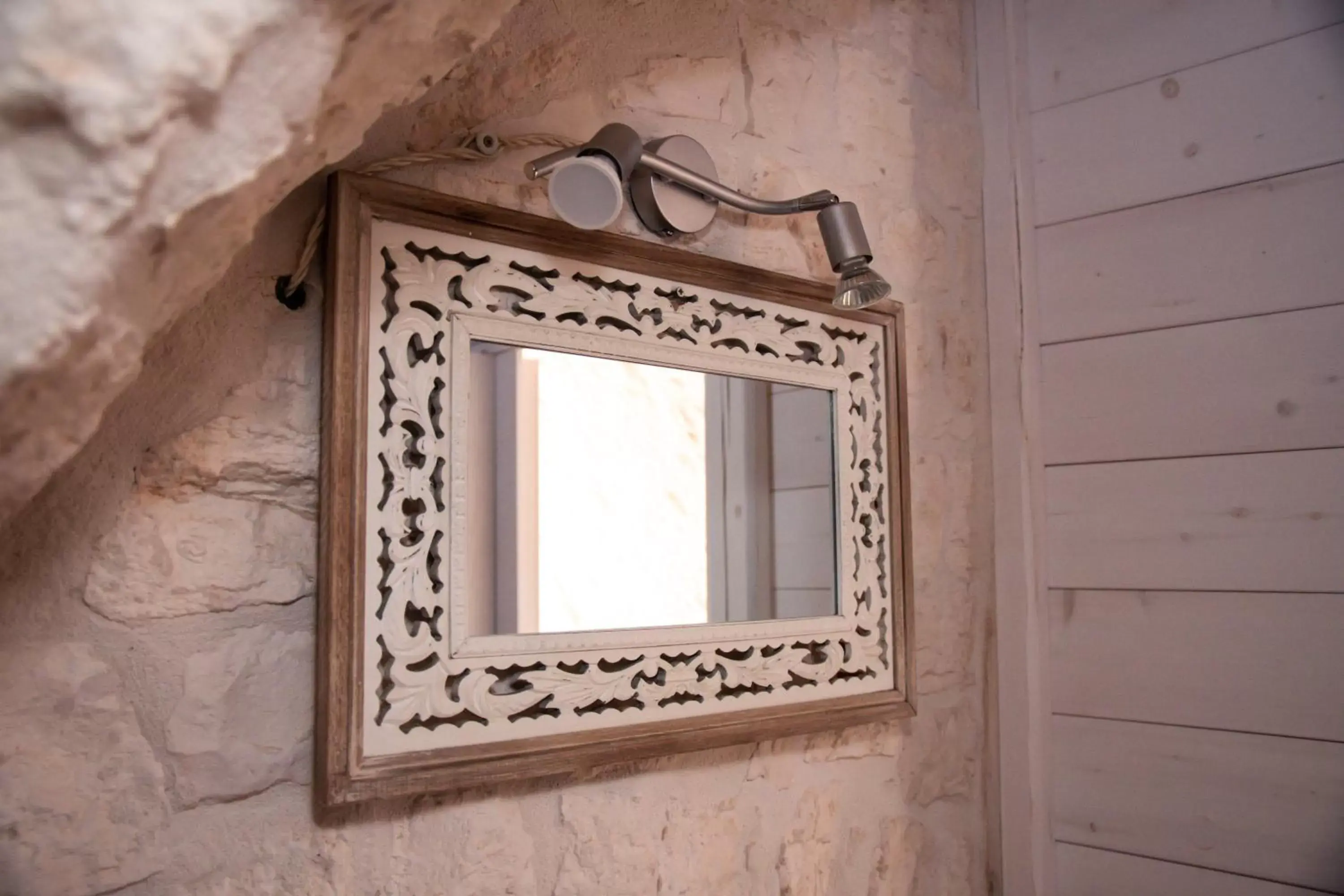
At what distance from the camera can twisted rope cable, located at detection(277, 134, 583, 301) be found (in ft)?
2.60

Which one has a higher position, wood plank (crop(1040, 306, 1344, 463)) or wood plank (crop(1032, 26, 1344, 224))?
wood plank (crop(1032, 26, 1344, 224))

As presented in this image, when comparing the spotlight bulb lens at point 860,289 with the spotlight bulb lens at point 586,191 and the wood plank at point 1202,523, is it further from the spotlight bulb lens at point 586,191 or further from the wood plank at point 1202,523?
the wood plank at point 1202,523

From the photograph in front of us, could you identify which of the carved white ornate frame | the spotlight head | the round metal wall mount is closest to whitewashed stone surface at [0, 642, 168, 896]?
the carved white ornate frame

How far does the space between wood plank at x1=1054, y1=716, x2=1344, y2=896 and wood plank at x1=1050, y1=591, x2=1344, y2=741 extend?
2 centimetres

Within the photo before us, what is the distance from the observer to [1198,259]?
1.28 metres

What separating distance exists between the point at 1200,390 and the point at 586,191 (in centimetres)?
86

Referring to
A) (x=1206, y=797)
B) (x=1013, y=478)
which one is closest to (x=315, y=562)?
(x=1013, y=478)

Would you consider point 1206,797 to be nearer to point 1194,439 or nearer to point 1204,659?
point 1204,659

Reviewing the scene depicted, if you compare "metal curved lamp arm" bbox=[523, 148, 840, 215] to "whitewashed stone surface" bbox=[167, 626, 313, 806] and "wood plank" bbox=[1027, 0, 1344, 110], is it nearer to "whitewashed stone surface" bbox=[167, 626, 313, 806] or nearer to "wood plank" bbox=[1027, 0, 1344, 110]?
"whitewashed stone surface" bbox=[167, 626, 313, 806]

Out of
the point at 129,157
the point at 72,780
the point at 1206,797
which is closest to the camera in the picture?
the point at 129,157

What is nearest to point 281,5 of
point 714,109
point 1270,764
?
point 714,109

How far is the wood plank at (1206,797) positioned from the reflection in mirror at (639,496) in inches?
19.1

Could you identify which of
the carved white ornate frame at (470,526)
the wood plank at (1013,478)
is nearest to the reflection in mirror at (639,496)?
the carved white ornate frame at (470,526)

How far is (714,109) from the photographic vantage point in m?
1.13
